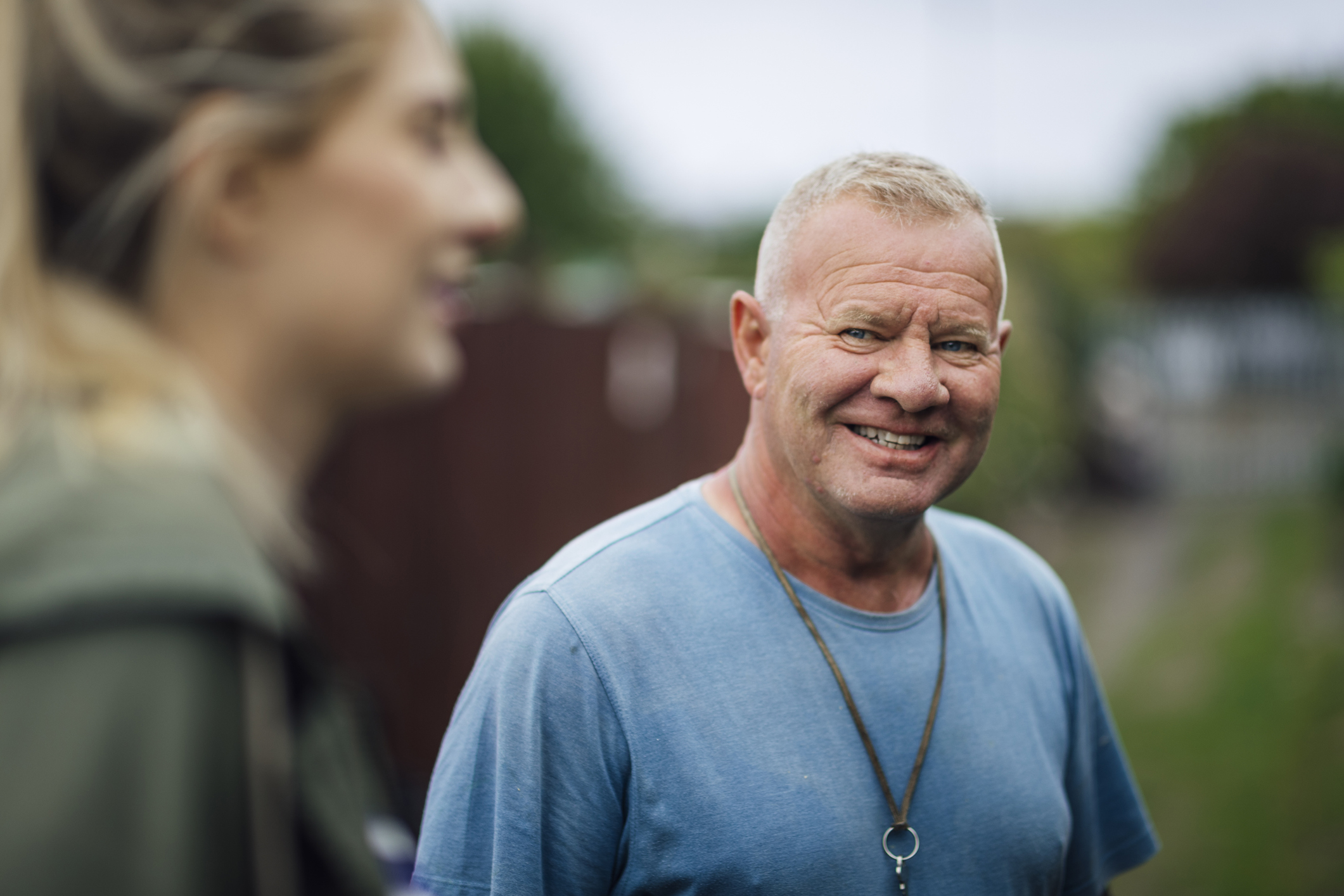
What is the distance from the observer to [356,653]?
191 inches

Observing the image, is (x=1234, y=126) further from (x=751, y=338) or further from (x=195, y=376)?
(x=195, y=376)

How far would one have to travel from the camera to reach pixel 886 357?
5.88ft

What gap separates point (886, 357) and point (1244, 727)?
5.76m

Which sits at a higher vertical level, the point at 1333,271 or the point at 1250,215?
the point at 1333,271

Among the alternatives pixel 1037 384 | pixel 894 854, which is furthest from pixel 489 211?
pixel 1037 384

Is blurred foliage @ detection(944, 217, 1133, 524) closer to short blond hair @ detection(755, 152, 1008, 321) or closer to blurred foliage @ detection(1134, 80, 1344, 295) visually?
short blond hair @ detection(755, 152, 1008, 321)

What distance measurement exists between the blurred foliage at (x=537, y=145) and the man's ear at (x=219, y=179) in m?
20.6

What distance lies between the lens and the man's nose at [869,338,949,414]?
174cm

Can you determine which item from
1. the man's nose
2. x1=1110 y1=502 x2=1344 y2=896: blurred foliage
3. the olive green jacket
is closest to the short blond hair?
the man's nose

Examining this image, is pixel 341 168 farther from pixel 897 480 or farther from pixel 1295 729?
pixel 1295 729

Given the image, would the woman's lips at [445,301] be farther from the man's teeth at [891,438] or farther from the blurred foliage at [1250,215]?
the blurred foliage at [1250,215]

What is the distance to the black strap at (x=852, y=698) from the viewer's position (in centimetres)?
175

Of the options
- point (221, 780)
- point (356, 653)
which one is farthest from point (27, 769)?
point (356, 653)

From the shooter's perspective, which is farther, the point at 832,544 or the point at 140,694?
the point at 832,544
